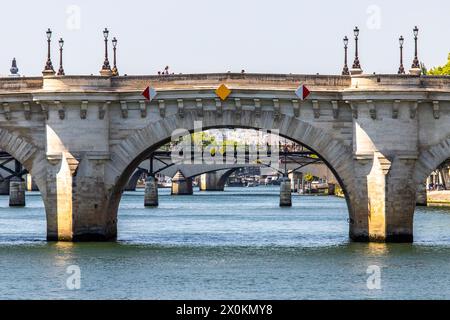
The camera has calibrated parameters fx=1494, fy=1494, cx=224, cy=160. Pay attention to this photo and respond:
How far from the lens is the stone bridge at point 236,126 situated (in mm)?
76000

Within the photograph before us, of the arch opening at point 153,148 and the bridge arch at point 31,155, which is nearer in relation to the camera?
the arch opening at point 153,148

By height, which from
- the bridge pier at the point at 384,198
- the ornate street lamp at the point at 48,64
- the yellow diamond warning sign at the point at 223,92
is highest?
the ornate street lamp at the point at 48,64

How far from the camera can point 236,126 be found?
77688mm

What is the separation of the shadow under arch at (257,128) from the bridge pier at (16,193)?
7883 centimetres

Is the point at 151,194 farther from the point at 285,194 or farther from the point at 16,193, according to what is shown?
the point at 16,193

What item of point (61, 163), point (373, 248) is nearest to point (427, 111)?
point (373, 248)

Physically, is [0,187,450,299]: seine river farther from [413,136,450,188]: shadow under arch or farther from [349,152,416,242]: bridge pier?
[413,136,450,188]: shadow under arch

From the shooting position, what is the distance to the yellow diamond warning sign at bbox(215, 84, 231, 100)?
75.9 m

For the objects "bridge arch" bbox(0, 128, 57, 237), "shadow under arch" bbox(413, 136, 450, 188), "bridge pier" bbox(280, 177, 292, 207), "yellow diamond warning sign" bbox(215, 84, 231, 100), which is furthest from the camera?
"bridge pier" bbox(280, 177, 292, 207)

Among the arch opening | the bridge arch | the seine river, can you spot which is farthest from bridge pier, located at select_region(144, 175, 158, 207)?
the bridge arch

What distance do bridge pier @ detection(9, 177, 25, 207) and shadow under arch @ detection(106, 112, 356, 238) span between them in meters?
78.8

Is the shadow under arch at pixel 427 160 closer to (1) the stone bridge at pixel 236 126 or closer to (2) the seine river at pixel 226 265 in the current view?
(1) the stone bridge at pixel 236 126

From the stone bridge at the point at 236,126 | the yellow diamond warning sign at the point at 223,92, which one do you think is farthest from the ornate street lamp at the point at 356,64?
the yellow diamond warning sign at the point at 223,92

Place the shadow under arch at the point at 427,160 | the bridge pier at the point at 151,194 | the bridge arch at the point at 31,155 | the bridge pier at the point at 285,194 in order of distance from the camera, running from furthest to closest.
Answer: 1. the bridge pier at the point at 151,194
2. the bridge pier at the point at 285,194
3. the bridge arch at the point at 31,155
4. the shadow under arch at the point at 427,160
